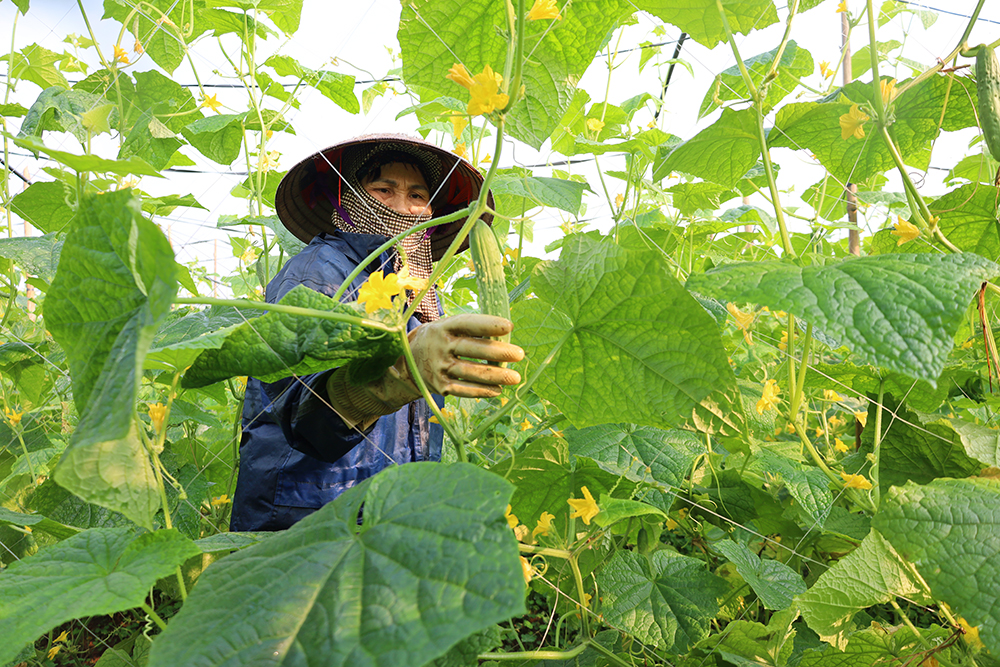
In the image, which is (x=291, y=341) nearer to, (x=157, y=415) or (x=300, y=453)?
(x=157, y=415)

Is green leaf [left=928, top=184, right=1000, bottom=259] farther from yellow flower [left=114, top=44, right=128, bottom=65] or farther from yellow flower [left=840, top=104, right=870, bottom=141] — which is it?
yellow flower [left=114, top=44, right=128, bottom=65]

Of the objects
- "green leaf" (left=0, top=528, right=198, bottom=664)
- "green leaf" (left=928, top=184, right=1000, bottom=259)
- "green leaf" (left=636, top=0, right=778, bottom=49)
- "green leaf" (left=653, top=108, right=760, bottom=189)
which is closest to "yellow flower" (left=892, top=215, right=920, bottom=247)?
"green leaf" (left=928, top=184, right=1000, bottom=259)

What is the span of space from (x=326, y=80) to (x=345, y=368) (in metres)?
0.97

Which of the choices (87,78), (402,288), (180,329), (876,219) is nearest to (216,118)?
(87,78)

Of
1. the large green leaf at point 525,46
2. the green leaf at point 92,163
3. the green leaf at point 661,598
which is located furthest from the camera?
the green leaf at point 661,598

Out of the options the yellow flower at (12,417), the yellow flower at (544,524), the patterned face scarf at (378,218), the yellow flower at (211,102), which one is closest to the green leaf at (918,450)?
the yellow flower at (544,524)

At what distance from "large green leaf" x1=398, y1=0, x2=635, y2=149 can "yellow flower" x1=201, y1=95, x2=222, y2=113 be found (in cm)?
94

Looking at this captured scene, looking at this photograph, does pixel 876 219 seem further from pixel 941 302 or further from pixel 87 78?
pixel 87 78

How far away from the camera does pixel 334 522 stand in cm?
58

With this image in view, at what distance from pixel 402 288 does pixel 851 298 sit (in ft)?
1.44

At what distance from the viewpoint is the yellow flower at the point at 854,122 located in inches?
37.1

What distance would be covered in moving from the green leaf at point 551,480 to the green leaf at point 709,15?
2.19ft

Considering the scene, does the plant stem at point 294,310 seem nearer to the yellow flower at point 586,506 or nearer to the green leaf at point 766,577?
the yellow flower at point 586,506

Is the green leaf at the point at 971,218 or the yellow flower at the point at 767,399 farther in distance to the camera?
the yellow flower at the point at 767,399
